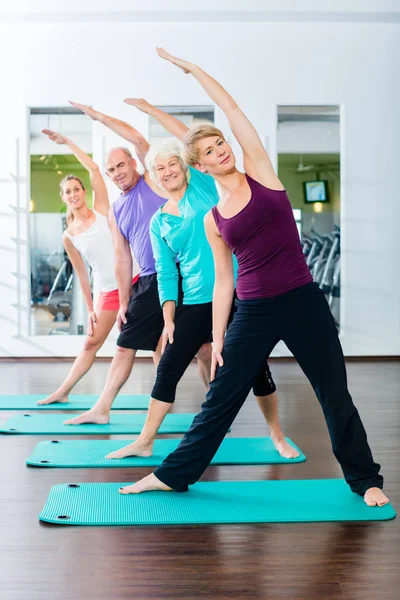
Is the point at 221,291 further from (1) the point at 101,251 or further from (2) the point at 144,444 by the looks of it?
(1) the point at 101,251

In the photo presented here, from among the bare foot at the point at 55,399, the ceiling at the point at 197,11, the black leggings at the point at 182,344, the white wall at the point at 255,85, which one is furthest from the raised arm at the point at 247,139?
the white wall at the point at 255,85

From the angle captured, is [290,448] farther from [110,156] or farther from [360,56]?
[360,56]

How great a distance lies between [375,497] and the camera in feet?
8.41

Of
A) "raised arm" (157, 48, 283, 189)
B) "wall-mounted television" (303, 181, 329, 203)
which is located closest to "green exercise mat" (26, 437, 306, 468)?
"raised arm" (157, 48, 283, 189)

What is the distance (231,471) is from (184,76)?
4567mm

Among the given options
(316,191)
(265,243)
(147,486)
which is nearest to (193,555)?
(147,486)

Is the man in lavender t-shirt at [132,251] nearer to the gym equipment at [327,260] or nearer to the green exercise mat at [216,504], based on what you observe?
the green exercise mat at [216,504]

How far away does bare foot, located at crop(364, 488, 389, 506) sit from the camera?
2555 millimetres

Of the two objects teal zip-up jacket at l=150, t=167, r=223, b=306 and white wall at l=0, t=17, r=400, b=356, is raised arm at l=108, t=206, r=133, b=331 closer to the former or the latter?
teal zip-up jacket at l=150, t=167, r=223, b=306

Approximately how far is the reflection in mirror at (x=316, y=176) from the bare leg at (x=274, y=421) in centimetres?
366

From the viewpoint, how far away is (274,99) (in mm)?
6781

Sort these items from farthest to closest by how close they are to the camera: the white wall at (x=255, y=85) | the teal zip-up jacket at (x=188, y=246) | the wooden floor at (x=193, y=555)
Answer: the white wall at (x=255, y=85) < the teal zip-up jacket at (x=188, y=246) < the wooden floor at (x=193, y=555)

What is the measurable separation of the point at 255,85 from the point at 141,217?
3.55m

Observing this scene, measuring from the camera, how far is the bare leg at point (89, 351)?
4.30m
